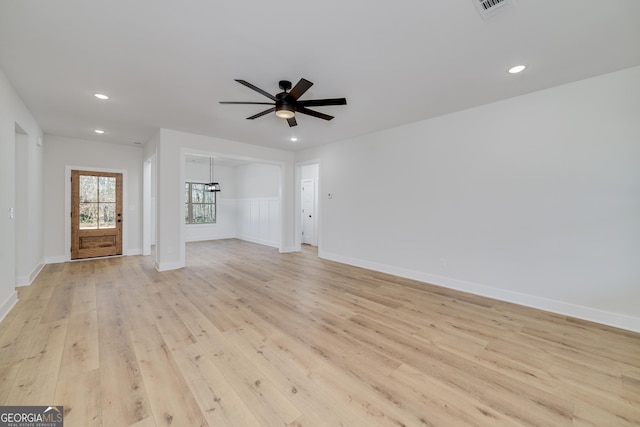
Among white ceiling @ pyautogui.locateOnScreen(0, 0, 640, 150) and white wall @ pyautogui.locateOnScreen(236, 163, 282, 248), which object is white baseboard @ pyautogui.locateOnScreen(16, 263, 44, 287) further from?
white wall @ pyautogui.locateOnScreen(236, 163, 282, 248)

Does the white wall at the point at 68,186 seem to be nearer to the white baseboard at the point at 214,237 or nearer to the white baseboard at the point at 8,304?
the white baseboard at the point at 214,237

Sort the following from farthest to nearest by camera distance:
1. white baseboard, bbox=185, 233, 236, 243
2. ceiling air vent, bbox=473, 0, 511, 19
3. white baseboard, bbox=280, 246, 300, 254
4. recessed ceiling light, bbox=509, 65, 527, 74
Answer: white baseboard, bbox=185, 233, 236, 243
white baseboard, bbox=280, 246, 300, 254
recessed ceiling light, bbox=509, 65, 527, 74
ceiling air vent, bbox=473, 0, 511, 19

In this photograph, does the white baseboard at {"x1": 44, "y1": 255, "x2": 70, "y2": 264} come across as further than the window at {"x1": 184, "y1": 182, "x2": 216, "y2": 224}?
No

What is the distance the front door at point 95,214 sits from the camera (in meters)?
5.66

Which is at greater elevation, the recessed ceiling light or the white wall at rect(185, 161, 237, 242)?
the recessed ceiling light

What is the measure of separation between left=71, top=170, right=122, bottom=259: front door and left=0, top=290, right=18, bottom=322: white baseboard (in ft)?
9.89

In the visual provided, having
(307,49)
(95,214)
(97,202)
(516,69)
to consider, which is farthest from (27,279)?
(516,69)

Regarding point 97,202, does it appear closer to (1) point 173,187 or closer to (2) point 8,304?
(1) point 173,187

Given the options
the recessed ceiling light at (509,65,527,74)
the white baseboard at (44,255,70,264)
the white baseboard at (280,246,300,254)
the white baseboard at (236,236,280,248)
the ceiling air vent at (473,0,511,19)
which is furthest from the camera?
the white baseboard at (236,236,280,248)

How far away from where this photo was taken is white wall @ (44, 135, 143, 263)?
17.7 feet

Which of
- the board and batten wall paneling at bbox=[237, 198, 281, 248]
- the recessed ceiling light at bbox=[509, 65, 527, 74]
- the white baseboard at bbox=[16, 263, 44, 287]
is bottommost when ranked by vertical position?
the white baseboard at bbox=[16, 263, 44, 287]

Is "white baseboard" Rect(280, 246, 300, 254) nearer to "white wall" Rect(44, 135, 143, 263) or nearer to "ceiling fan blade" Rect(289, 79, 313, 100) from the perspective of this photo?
"white wall" Rect(44, 135, 143, 263)

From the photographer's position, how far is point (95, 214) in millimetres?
A: 5883

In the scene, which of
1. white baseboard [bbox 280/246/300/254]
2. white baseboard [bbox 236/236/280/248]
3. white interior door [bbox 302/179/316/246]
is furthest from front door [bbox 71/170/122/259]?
white interior door [bbox 302/179/316/246]
